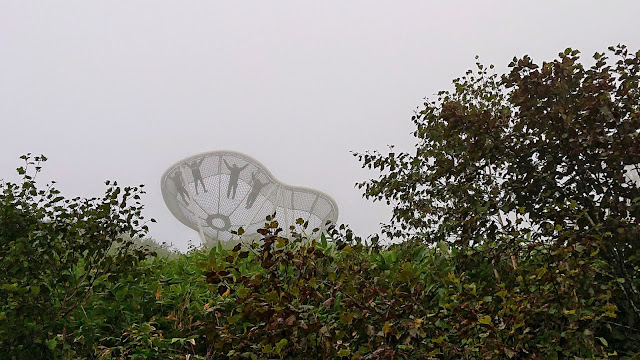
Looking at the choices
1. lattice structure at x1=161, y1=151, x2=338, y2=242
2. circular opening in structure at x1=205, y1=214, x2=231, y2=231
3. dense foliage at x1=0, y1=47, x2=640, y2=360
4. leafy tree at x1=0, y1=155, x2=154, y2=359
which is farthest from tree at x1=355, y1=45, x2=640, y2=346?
circular opening in structure at x1=205, y1=214, x2=231, y2=231

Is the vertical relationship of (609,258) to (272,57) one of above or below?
below

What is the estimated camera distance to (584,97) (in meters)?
3.32

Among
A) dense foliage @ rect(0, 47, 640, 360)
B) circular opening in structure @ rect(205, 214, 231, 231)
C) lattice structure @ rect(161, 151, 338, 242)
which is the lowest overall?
dense foliage @ rect(0, 47, 640, 360)

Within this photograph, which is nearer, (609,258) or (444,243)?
(609,258)

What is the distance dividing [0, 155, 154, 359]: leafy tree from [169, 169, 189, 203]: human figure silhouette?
8.48 meters

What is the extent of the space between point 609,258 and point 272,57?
43.7ft

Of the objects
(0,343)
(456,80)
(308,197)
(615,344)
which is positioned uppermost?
(308,197)

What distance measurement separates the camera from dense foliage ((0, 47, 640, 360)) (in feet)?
8.95

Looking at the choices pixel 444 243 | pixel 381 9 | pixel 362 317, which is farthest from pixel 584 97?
pixel 381 9

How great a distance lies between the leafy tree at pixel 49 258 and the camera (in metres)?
3.45

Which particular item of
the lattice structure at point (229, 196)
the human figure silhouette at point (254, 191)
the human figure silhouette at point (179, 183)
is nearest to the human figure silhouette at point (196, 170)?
the lattice structure at point (229, 196)

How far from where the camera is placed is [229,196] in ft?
43.1

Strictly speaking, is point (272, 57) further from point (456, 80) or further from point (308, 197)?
point (456, 80)

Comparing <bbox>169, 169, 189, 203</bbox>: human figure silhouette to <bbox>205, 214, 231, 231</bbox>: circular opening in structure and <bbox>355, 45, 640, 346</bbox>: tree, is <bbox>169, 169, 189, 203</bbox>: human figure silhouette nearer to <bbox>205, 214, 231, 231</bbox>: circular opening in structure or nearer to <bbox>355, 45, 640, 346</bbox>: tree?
<bbox>205, 214, 231, 231</bbox>: circular opening in structure
